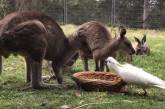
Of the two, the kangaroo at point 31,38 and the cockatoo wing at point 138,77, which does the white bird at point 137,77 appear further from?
the kangaroo at point 31,38

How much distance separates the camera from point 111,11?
910 inches

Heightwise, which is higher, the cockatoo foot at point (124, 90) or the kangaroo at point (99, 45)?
the kangaroo at point (99, 45)

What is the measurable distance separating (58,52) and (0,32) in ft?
4.01

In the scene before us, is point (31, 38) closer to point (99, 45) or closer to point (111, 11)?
point (99, 45)

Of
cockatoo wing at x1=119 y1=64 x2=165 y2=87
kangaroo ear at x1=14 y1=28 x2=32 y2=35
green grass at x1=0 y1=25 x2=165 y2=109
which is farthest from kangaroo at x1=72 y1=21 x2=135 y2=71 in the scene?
cockatoo wing at x1=119 y1=64 x2=165 y2=87

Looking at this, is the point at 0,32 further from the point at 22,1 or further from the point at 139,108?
the point at 22,1

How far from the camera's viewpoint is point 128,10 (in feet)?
76.0

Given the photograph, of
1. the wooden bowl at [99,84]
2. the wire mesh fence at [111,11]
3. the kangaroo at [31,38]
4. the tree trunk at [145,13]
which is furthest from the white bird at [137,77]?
the tree trunk at [145,13]

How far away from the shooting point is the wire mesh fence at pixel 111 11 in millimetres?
22438

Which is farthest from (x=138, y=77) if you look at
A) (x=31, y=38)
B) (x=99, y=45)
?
(x=99, y=45)

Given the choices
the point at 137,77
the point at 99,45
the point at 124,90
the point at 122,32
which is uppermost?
the point at 122,32

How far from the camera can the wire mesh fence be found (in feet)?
73.6

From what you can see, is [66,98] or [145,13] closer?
[66,98]

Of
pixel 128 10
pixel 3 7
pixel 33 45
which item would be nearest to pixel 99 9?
pixel 128 10
